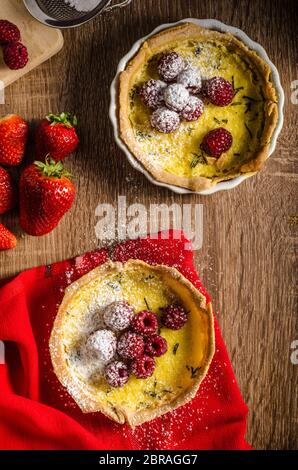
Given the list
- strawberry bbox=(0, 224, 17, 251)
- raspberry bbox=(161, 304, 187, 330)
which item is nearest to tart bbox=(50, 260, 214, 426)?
raspberry bbox=(161, 304, 187, 330)

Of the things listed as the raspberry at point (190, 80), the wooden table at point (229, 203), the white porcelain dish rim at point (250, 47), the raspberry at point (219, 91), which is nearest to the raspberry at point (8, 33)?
the wooden table at point (229, 203)

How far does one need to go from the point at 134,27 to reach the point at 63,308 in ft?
3.63

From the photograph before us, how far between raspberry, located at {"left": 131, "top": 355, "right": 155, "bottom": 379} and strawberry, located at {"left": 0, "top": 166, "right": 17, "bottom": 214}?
2.47 ft

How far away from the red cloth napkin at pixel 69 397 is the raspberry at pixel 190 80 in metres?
0.56

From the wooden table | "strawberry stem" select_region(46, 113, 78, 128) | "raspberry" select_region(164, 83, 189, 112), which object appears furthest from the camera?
the wooden table

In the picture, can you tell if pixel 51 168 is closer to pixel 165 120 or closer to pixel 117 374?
pixel 165 120

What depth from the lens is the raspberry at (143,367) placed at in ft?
7.66

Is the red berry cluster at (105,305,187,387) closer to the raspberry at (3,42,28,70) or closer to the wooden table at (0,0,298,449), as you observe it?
the wooden table at (0,0,298,449)

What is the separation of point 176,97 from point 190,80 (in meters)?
0.10

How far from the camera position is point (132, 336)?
2359 mm

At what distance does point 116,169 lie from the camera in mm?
2570

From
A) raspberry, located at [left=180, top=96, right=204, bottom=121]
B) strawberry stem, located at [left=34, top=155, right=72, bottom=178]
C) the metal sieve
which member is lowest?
strawberry stem, located at [left=34, top=155, right=72, bottom=178]

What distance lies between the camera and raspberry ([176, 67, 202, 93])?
236 centimetres
